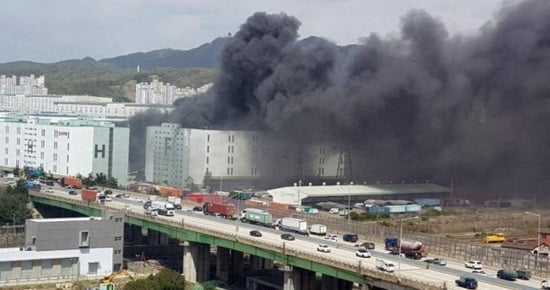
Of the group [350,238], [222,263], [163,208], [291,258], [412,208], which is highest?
[163,208]

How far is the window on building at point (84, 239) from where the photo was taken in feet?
120

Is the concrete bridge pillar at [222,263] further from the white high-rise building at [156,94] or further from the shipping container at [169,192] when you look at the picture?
the white high-rise building at [156,94]

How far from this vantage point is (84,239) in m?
36.8

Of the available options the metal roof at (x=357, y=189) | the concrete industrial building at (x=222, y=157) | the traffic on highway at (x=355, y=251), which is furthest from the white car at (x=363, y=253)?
the concrete industrial building at (x=222, y=157)

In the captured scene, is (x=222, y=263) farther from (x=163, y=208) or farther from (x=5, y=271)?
(x=5, y=271)

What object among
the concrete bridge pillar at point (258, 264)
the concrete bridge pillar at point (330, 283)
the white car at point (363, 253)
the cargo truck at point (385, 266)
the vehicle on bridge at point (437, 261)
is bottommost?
the concrete bridge pillar at point (258, 264)

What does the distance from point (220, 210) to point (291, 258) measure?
1369cm

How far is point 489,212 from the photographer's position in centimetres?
5816

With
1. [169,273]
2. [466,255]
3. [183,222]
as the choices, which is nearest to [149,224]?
[183,222]

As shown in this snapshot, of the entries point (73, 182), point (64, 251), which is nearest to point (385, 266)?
point (64, 251)

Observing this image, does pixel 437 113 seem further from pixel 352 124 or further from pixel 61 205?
pixel 61 205

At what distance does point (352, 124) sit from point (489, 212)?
45.5 ft

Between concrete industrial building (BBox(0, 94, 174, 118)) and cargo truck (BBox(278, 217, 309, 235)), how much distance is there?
68048 mm

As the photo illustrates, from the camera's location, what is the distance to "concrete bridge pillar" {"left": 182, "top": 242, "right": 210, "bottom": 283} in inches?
1490
